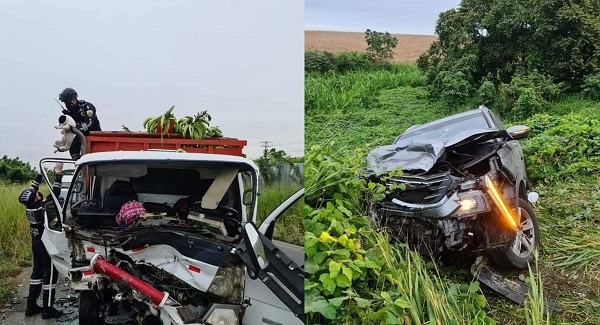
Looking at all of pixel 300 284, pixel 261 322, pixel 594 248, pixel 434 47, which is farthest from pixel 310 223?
pixel 594 248

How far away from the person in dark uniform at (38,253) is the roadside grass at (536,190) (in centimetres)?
100

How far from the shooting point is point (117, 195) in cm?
172

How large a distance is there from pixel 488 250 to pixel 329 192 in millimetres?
571

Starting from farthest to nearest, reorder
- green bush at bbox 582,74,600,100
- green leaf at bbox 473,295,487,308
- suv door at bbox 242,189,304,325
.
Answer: green bush at bbox 582,74,600,100, green leaf at bbox 473,295,487,308, suv door at bbox 242,189,304,325

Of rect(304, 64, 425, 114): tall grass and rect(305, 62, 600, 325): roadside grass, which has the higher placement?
rect(304, 64, 425, 114): tall grass

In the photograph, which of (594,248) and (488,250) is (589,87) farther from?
(488,250)

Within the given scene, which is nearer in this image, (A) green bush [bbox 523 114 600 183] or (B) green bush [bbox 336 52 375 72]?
(B) green bush [bbox 336 52 375 72]

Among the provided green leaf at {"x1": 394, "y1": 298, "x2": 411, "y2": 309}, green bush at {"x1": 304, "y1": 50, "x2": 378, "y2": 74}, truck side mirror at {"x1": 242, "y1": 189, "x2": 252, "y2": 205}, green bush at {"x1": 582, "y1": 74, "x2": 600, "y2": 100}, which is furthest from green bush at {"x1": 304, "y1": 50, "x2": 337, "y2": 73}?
green bush at {"x1": 582, "y1": 74, "x2": 600, "y2": 100}

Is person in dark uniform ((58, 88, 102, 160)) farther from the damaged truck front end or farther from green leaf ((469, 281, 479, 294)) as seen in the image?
green leaf ((469, 281, 479, 294))

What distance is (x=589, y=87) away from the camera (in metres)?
1.74

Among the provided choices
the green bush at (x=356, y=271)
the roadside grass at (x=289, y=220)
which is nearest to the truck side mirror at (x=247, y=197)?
the roadside grass at (x=289, y=220)

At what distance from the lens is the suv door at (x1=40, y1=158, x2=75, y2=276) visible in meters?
1.75

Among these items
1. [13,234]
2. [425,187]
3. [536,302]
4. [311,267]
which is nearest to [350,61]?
[425,187]

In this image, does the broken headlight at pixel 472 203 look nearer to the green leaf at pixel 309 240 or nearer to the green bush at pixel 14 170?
the green leaf at pixel 309 240
